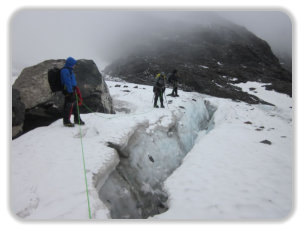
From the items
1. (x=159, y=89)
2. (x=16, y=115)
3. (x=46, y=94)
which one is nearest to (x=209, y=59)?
(x=159, y=89)

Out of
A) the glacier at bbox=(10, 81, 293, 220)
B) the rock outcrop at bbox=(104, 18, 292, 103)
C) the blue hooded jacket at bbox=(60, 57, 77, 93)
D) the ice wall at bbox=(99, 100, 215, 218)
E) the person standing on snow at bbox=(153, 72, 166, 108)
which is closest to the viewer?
the glacier at bbox=(10, 81, 293, 220)

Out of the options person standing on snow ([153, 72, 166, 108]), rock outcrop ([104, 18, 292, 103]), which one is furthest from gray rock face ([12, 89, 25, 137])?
rock outcrop ([104, 18, 292, 103])

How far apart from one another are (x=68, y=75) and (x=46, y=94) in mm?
1726

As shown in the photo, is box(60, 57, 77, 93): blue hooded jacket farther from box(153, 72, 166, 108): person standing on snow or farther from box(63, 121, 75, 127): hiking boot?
box(153, 72, 166, 108): person standing on snow

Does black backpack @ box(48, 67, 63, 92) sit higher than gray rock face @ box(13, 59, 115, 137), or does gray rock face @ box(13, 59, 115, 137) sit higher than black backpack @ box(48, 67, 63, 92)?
black backpack @ box(48, 67, 63, 92)

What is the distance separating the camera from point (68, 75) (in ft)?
16.4

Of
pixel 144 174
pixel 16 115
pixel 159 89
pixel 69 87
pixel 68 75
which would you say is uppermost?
pixel 68 75

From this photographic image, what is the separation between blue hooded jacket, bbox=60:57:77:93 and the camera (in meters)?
4.93

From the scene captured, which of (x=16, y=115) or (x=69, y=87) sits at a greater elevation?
(x=69, y=87)

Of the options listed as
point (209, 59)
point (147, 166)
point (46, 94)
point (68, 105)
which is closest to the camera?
point (147, 166)

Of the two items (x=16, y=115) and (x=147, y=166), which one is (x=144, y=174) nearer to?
(x=147, y=166)

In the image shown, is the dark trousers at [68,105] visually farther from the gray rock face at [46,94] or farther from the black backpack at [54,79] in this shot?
the gray rock face at [46,94]

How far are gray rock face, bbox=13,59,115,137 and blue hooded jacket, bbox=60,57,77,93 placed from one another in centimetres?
131

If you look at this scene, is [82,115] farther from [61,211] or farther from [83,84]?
[61,211]
